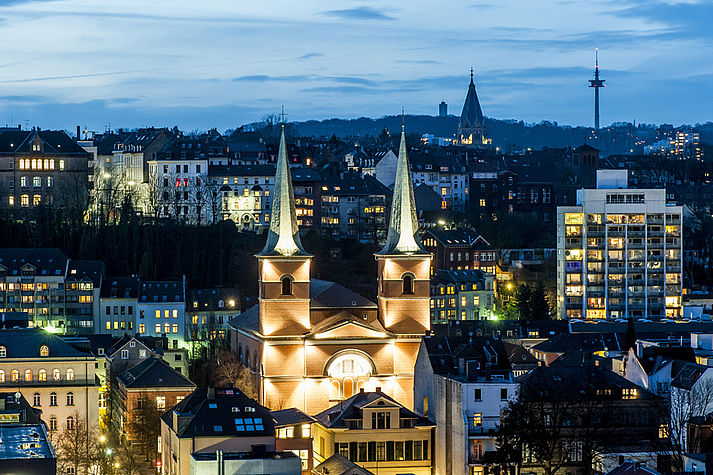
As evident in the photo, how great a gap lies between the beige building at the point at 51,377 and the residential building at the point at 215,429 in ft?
48.2

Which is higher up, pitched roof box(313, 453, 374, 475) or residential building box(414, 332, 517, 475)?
residential building box(414, 332, 517, 475)

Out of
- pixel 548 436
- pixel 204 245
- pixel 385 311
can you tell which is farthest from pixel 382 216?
pixel 548 436

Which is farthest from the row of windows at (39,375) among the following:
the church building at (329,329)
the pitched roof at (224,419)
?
the pitched roof at (224,419)

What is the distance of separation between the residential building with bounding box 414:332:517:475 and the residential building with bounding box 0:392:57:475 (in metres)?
20.5

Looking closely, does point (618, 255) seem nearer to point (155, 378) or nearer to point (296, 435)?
point (155, 378)

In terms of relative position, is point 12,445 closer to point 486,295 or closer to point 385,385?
point 385,385

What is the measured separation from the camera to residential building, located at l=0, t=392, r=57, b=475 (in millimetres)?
60312

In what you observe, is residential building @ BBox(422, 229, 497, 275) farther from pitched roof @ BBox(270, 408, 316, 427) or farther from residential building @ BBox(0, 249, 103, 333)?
pitched roof @ BBox(270, 408, 316, 427)

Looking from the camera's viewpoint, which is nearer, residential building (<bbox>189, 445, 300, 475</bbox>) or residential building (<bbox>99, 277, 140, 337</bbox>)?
residential building (<bbox>189, 445, 300, 475</bbox>)

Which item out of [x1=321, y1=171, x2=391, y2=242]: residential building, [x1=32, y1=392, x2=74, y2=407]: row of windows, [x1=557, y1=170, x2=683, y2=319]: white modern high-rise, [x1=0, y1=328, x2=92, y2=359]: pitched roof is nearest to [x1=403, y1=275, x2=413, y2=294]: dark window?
[x1=0, y1=328, x2=92, y2=359]: pitched roof

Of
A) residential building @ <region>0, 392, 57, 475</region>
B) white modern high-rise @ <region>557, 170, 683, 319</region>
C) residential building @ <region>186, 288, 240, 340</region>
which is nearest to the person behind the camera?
residential building @ <region>0, 392, 57, 475</region>

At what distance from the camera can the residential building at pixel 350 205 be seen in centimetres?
16775

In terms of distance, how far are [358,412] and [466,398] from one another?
6394 mm

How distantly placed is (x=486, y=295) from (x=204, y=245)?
83.1 feet
